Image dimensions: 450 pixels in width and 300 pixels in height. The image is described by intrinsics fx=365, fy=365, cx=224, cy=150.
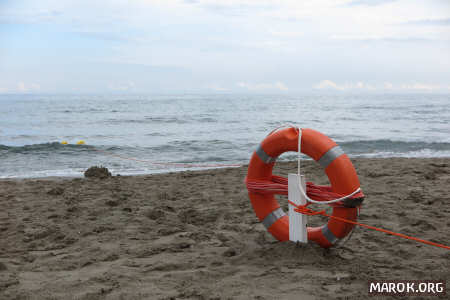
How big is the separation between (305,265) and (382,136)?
1260 cm

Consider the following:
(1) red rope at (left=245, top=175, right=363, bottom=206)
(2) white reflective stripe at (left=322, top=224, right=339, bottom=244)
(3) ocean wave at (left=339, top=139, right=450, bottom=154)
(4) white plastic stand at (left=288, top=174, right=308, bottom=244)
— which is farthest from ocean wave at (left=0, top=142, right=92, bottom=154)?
(2) white reflective stripe at (left=322, top=224, right=339, bottom=244)

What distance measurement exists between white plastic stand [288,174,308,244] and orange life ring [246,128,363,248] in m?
0.13

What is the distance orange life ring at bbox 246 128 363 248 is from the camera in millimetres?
2707

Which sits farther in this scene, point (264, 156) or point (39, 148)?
point (39, 148)

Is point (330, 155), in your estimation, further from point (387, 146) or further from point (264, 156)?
point (387, 146)

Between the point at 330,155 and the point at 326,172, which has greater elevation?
the point at 330,155

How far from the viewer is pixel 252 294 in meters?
2.22

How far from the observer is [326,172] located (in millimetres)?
2785

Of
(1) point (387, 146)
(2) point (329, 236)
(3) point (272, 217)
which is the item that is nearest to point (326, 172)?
(2) point (329, 236)

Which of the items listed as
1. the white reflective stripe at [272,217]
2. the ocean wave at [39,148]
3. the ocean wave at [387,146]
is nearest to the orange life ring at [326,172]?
the white reflective stripe at [272,217]

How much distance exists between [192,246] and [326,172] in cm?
135

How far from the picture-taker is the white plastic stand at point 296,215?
2.84m

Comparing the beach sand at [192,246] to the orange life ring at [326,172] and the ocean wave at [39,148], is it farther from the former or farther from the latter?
the ocean wave at [39,148]

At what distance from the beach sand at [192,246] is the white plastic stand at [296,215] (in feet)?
0.28
